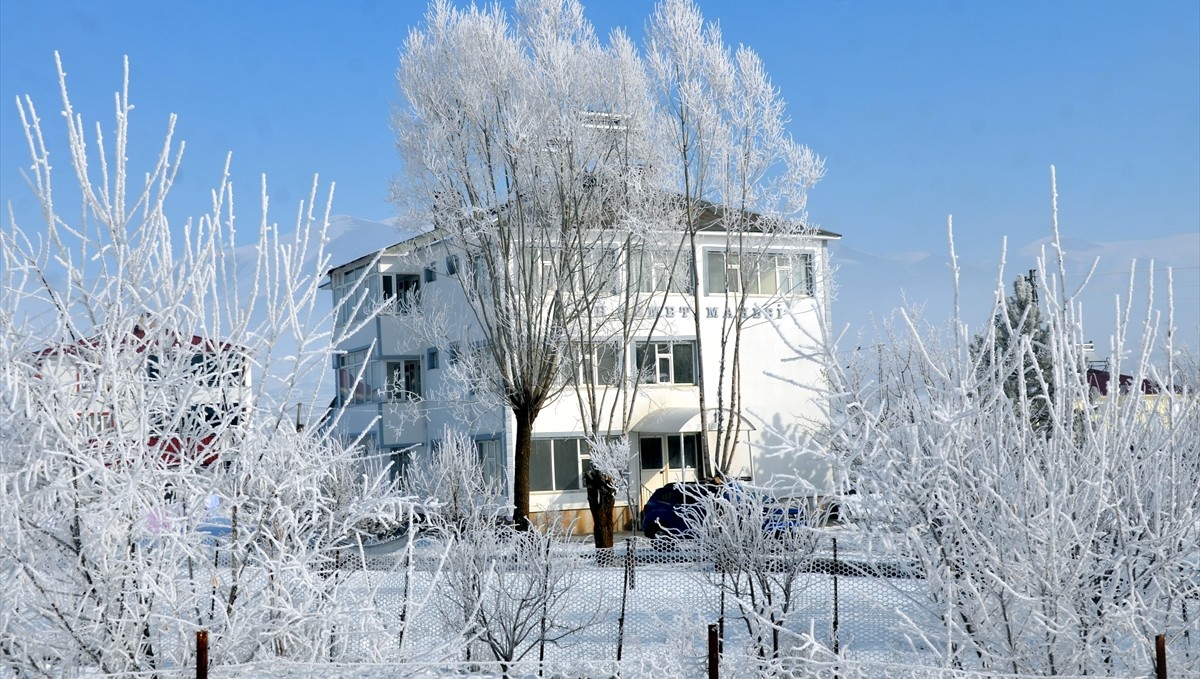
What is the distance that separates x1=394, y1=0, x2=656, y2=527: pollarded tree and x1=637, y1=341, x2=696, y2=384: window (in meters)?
5.74

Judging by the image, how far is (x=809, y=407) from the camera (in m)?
35.2

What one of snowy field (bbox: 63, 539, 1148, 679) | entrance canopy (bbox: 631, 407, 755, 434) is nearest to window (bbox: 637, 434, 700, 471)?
entrance canopy (bbox: 631, 407, 755, 434)

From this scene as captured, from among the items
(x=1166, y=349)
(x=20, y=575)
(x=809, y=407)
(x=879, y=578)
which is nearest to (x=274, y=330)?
(x=20, y=575)

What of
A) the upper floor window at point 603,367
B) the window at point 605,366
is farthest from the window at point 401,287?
the window at point 605,366

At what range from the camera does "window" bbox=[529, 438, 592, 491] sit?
108 feet

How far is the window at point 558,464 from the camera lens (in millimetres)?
33062

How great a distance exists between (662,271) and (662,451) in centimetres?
533

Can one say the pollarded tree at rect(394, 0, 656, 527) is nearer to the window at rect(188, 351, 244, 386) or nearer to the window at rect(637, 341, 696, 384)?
the window at rect(637, 341, 696, 384)

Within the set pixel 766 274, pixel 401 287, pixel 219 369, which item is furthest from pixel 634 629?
pixel 401 287

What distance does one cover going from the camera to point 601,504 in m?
25.7

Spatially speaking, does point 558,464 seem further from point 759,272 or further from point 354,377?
point 354,377

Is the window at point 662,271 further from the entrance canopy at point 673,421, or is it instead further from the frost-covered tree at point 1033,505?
the frost-covered tree at point 1033,505

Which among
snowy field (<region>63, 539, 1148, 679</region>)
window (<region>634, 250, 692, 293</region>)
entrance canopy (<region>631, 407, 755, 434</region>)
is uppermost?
window (<region>634, 250, 692, 293</region>)

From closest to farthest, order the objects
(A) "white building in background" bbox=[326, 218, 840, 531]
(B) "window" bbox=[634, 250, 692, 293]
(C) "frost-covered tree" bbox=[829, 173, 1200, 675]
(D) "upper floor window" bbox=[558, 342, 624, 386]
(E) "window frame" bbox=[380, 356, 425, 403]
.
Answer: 1. (C) "frost-covered tree" bbox=[829, 173, 1200, 675]
2. (B) "window" bbox=[634, 250, 692, 293]
3. (D) "upper floor window" bbox=[558, 342, 624, 386]
4. (A) "white building in background" bbox=[326, 218, 840, 531]
5. (E) "window frame" bbox=[380, 356, 425, 403]
